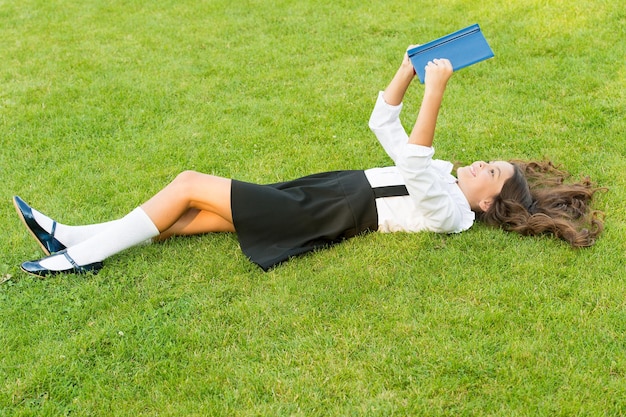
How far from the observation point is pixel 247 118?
5.41 metres

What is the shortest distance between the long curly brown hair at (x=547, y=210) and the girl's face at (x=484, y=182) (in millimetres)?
33

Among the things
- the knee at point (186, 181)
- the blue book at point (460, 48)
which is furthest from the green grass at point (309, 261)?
the blue book at point (460, 48)

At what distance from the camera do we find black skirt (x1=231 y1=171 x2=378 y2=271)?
363cm

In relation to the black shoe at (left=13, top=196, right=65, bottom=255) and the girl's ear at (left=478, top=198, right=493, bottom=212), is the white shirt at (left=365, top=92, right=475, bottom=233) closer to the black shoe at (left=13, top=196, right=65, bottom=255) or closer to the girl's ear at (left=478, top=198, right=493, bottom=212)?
the girl's ear at (left=478, top=198, right=493, bottom=212)

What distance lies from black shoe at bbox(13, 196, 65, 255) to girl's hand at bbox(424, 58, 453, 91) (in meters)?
2.12

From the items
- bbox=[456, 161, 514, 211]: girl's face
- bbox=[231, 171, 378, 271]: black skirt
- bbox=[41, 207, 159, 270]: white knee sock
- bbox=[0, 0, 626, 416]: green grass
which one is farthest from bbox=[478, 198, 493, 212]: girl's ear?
bbox=[41, 207, 159, 270]: white knee sock

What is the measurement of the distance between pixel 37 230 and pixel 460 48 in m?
2.39

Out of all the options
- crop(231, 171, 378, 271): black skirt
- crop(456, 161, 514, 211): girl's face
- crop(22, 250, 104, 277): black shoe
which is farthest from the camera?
crop(456, 161, 514, 211): girl's face

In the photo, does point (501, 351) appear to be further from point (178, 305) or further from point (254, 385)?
point (178, 305)

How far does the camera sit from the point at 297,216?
3.67 meters

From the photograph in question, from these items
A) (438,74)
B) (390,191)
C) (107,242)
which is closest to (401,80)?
(438,74)

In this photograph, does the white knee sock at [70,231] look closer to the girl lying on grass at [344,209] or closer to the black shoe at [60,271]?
the girl lying on grass at [344,209]

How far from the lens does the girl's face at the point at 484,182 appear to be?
387 cm

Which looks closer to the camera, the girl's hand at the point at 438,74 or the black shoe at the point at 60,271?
the girl's hand at the point at 438,74
